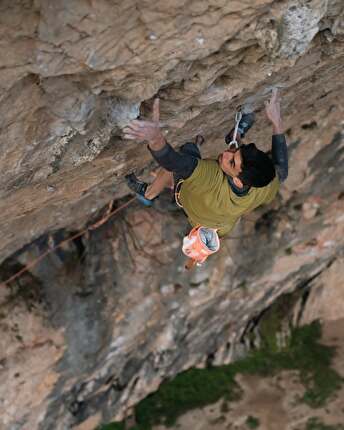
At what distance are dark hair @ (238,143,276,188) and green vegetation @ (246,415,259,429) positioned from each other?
15.2 feet

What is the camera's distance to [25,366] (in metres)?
3.99

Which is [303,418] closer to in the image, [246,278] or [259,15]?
[246,278]

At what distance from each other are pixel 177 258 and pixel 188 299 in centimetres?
55

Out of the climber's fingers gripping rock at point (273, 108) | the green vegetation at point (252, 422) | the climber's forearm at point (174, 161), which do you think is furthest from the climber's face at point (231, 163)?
the green vegetation at point (252, 422)

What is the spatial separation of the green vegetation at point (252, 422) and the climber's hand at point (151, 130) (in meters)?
4.82

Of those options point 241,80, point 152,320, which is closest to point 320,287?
point 152,320

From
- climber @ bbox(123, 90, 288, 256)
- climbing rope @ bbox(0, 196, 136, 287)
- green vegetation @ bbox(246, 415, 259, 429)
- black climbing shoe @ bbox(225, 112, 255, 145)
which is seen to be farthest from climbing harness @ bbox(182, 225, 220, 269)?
green vegetation @ bbox(246, 415, 259, 429)

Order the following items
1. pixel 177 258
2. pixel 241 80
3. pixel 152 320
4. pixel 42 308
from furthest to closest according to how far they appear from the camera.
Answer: pixel 152 320 → pixel 177 258 → pixel 42 308 → pixel 241 80

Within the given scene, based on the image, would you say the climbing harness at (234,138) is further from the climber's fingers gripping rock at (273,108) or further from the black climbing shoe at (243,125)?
the climber's fingers gripping rock at (273,108)

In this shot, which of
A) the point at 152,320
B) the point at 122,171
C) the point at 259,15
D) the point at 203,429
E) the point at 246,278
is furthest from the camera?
the point at 203,429

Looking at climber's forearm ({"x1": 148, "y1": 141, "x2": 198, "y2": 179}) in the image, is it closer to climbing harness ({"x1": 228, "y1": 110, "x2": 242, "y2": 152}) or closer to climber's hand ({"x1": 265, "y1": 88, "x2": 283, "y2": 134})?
climbing harness ({"x1": 228, "y1": 110, "x2": 242, "y2": 152})

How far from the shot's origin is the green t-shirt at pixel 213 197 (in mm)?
2150

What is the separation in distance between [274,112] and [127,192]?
4.48 ft

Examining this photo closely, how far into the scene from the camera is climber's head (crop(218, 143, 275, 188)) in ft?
6.40
